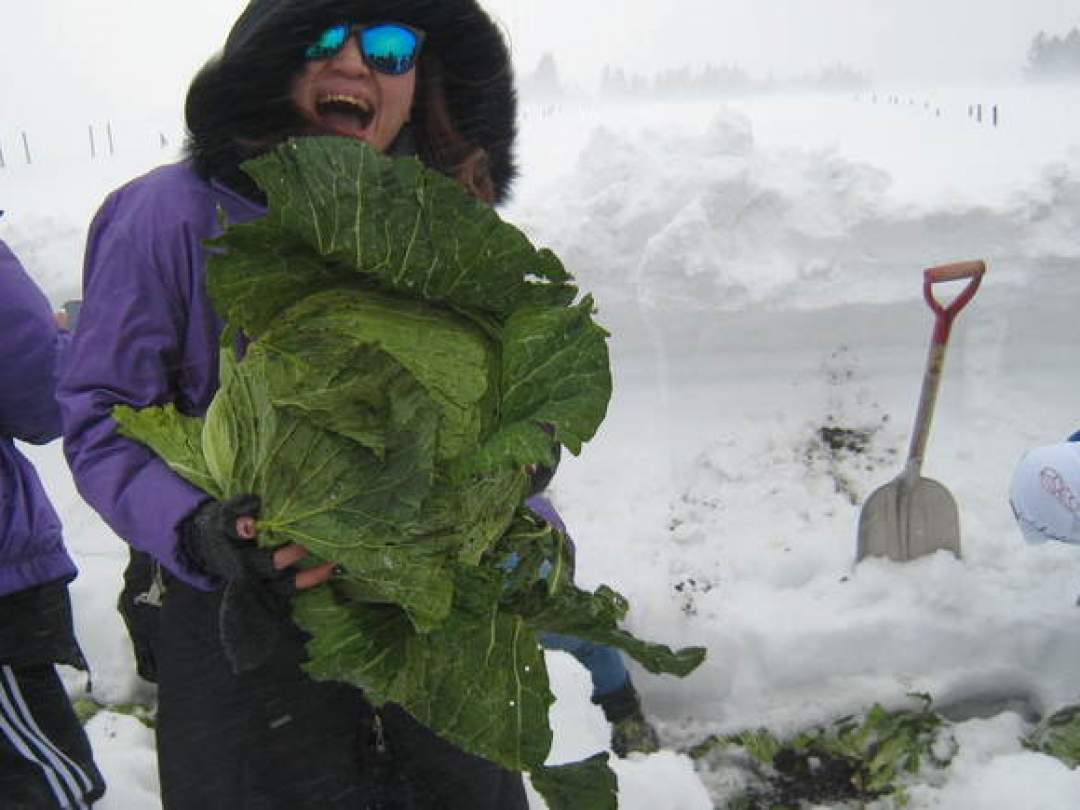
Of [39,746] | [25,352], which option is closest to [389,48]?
[25,352]

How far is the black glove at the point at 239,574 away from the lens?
126 cm

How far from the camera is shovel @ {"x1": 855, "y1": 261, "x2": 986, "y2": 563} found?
3447mm

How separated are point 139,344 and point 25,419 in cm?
64

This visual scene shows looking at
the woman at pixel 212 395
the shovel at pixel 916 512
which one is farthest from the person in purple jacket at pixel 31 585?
the shovel at pixel 916 512

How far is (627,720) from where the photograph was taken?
2.98 meters

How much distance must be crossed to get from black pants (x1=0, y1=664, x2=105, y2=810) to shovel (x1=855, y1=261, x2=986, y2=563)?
2.74 meters

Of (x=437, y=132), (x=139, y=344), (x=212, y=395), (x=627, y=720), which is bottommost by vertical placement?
(x=627, y=720)

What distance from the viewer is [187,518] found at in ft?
4.31

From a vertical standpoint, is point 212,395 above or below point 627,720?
above

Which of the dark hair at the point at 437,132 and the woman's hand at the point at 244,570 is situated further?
the dark hair at the point at 437,132

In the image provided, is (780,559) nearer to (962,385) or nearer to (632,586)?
(632,586)

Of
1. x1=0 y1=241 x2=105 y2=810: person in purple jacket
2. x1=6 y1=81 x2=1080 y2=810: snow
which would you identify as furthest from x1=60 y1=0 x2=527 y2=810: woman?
x1=6 y1=81 x2=1080 y2=810: snow

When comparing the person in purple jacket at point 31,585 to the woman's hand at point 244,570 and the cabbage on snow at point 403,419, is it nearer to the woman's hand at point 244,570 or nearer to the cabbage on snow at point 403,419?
the cabbage on snow at point 403,419

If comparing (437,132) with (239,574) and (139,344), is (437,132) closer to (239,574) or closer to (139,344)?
(139,344)
